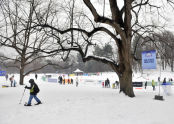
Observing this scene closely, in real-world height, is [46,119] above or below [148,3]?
below

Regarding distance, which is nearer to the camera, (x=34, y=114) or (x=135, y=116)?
(x=135, y=116)

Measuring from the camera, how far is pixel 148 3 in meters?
11.7

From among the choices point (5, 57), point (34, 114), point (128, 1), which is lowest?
point (34, 114)

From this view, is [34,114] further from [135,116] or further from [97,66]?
[97,66]

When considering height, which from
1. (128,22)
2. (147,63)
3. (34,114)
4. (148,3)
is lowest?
(34,114)

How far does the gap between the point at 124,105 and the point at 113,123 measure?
88.2 inches

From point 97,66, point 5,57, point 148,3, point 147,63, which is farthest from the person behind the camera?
point 97,66

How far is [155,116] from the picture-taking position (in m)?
5.77

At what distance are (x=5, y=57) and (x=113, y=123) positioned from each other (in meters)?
21.0

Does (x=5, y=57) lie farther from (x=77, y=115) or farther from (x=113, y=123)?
(x=113, y=123)

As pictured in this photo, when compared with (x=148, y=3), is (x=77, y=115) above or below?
below

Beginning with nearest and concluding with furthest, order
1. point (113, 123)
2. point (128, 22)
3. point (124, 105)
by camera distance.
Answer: point (113, 123), point (124, 105), point (128, 22)

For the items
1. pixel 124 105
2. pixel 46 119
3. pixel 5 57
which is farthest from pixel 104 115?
pixel 5 57

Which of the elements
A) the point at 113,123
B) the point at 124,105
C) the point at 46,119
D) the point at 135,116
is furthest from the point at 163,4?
the point at 46,119
